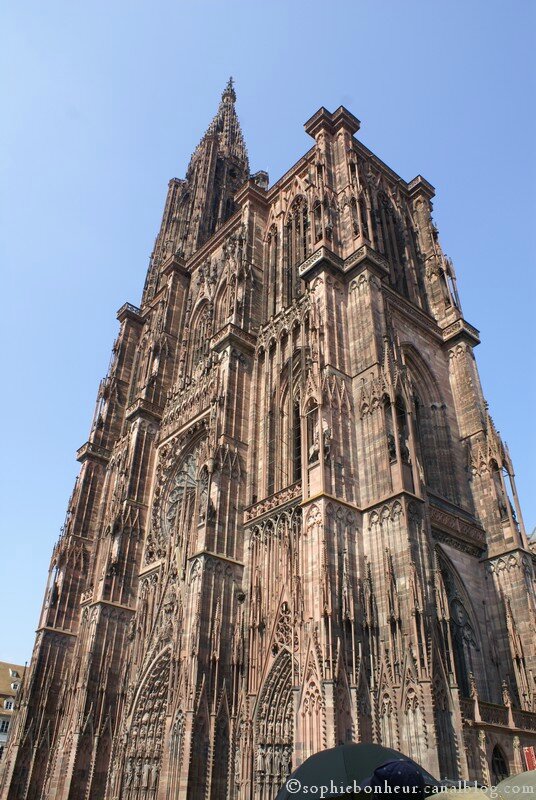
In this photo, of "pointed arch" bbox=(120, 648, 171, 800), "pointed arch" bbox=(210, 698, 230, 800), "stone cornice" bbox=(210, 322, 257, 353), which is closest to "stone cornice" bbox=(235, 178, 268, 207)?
"stone cornice" bbox=(210, 322, 257, 353)

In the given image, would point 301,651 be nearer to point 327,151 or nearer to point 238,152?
point 327,151

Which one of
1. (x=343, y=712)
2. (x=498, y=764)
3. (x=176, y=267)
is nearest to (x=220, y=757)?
(x=343, y=712)

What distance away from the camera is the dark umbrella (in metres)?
6.31

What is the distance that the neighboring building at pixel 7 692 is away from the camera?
1941 inches

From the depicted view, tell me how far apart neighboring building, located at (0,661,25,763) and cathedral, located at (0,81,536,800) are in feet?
86.6

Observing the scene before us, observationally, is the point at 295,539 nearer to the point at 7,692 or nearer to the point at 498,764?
the point at 498,764

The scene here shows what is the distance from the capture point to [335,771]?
258 inches

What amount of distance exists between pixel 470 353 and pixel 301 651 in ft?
50.7

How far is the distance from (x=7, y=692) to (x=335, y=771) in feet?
181

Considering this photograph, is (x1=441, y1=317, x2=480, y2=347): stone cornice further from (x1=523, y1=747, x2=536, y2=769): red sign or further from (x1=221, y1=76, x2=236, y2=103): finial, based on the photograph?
(x1=221, y1=76, x2=236, y2=103): finial

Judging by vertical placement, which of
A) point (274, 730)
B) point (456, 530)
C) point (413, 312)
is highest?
point (413, 312)

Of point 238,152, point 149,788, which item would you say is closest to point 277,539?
point 149,788

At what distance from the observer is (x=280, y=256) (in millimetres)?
29328

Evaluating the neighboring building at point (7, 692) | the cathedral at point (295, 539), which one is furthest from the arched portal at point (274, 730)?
the neighboring building at point (7, 692)
